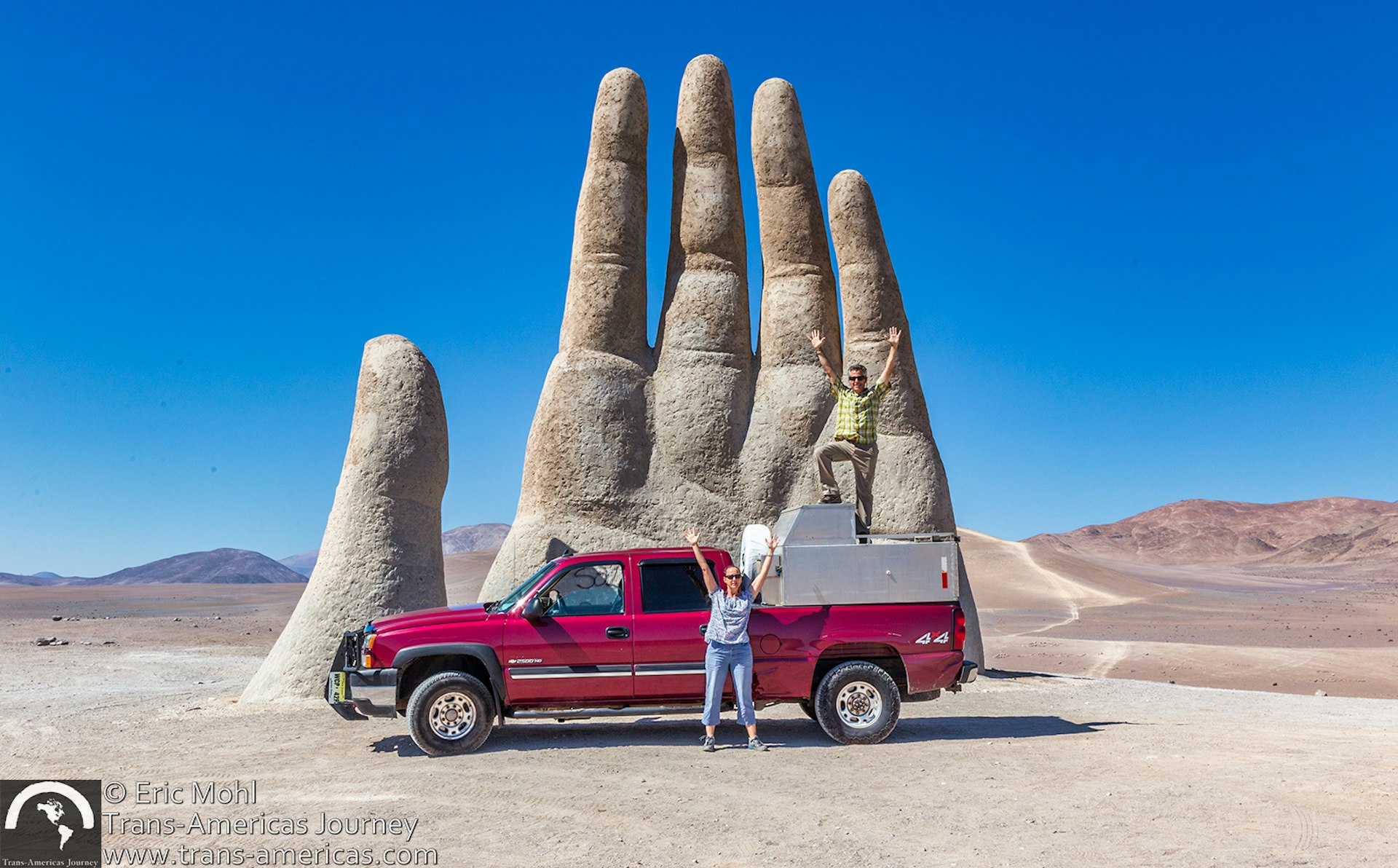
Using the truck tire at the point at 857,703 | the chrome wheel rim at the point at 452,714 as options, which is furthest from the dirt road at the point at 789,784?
the chrome wheel rim at the point at 452,714

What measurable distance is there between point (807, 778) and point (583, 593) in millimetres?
2738

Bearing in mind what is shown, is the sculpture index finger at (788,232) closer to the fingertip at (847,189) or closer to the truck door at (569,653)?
the fingertip at (847,189)

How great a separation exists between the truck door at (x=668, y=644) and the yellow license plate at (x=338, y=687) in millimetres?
2570

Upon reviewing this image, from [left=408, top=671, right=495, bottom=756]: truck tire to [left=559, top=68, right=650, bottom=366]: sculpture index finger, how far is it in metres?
7.90

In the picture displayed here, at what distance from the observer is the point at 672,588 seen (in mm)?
9945

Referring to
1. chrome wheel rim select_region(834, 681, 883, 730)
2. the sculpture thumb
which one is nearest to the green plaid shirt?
chrome wheel rim select_region(834, 681, 883, 730)

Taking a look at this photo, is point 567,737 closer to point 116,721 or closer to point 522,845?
point 522,845

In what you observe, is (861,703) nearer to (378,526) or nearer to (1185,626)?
(378,526)

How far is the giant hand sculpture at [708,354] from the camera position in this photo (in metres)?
15.8

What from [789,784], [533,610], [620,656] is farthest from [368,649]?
[789,784]

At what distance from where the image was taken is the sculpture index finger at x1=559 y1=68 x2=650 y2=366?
54.3ft

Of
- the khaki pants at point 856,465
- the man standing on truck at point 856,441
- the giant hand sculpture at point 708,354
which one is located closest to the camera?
the man standing on truck at point 856,441

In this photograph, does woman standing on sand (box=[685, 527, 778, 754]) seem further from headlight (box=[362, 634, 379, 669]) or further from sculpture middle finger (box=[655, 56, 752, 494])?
sculpture middle finger (box=[655, 56, 752, 494])

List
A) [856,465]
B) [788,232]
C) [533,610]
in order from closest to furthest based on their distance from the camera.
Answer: [533,610]
[856,465]
[788,232]
